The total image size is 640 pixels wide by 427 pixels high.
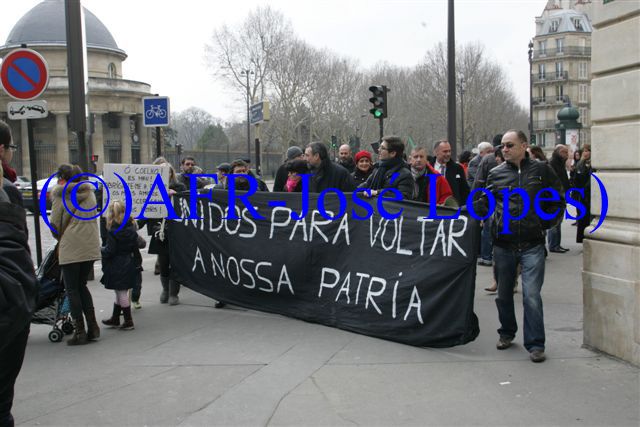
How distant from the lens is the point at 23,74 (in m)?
9.08

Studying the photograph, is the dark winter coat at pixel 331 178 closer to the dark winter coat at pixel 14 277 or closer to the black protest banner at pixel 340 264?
the black protest banner at pixel 340 264

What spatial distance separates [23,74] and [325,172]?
4530 millimetres

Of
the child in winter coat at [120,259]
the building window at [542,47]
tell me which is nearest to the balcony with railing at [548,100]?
the building window at [542,47]

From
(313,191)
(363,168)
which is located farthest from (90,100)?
(313,191)

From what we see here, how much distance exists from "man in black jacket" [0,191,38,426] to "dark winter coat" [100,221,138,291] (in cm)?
381

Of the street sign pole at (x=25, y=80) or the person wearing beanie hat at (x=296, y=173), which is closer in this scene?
the person wearing beanie hat at (x=296, y=173)

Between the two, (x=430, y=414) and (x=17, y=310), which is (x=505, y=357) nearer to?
(x=430, y=414)

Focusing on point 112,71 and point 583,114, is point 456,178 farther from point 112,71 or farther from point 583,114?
point 583,114

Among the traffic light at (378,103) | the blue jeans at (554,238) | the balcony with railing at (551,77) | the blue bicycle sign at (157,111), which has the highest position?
the balcony with railing at (551,77)

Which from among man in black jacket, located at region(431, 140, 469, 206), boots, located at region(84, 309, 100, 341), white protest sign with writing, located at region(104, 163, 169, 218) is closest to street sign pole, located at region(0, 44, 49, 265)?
white protest sign with writing, located at region(104, 163, 169, 218)

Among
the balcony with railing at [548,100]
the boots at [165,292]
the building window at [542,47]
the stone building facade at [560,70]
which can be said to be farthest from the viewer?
the building window at [542,47]

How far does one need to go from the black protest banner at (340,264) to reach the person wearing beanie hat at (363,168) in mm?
2201

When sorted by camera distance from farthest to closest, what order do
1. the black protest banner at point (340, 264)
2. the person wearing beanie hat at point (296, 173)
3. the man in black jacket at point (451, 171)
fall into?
the man in black jacket at point (451, 171) < the person wearing beanie hat at point (296, 173) < the black protest banner at point (340, 264)

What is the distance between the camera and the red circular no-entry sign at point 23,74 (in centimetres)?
898
